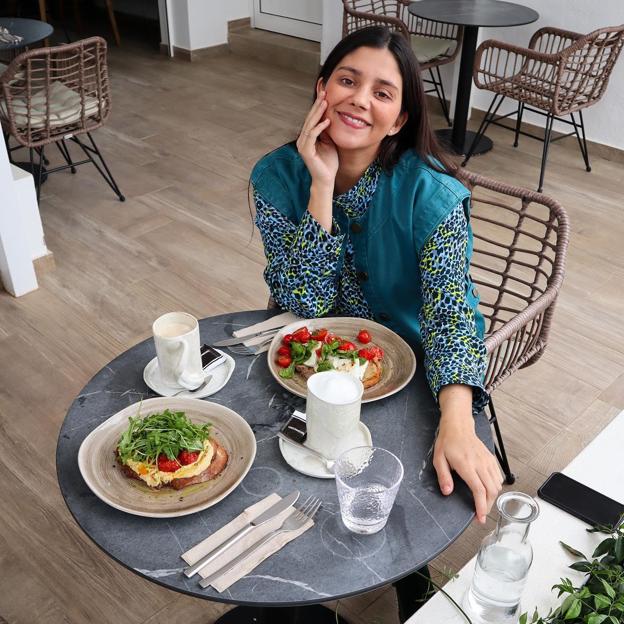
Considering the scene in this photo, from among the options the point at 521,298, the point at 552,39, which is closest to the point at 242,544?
the point at 521,298

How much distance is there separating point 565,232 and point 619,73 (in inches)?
111

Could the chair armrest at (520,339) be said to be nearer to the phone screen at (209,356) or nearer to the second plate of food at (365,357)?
the second plate of food at (365,357)

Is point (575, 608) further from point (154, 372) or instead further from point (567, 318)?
point (567, 318)

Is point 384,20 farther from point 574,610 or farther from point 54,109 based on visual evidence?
point 574,610

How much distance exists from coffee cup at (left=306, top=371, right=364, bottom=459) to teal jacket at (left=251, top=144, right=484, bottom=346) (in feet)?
1.30

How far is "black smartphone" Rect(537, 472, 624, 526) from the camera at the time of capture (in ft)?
3.79

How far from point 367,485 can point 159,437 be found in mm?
316

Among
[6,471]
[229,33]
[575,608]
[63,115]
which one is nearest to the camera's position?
[575,608]

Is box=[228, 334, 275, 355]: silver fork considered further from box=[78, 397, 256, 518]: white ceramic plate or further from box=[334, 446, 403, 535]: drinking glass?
box=[334, 446, 403, 535]: drinking glass

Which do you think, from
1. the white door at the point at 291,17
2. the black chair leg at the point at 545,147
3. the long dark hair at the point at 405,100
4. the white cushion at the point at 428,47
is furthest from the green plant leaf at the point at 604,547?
the white door at the point at 291,17

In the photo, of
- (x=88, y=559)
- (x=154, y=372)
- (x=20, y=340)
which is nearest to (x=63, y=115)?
(x=20, y=340)

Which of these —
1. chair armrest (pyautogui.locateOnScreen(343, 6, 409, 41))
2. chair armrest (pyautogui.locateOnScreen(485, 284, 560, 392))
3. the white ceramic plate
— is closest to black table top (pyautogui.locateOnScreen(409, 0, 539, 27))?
chair armrest (pyautogui.locateOnScreen(343, 6, 409, 41))

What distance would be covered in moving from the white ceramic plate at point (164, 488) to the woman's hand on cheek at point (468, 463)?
0.29 m

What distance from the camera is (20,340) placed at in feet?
8.73
